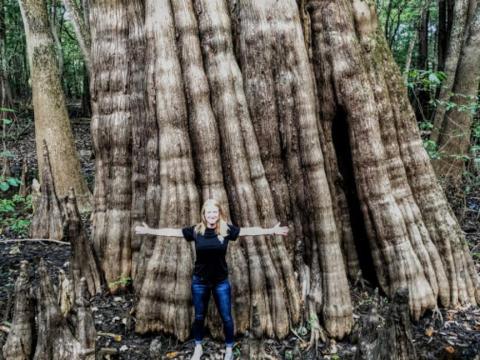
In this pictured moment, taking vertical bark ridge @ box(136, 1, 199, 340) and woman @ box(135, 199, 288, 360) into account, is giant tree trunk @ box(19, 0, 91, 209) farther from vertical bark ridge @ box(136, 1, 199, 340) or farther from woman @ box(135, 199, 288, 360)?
woman @ box(135, 199, 288, 360)

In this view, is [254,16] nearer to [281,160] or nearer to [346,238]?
[281,160]

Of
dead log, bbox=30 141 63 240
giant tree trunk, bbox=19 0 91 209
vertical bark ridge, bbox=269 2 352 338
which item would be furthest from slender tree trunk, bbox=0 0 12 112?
vertical bark ridge, bbox=269 2 352 338

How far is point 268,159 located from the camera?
4.77 meters

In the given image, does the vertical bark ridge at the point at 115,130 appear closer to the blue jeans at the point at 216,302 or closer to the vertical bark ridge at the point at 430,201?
the blue jeans at the point at 216,302

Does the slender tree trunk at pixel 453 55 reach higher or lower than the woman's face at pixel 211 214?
higher

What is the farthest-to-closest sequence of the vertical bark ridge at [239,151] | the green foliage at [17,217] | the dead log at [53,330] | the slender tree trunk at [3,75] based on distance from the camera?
the slender tree trunk at [3,75] < the green foliage at [17,217] < the vertical bark ridge at [239,151] < the dead log at [53,330]

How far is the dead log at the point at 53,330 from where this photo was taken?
9.63 ft

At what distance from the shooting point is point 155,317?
425cm

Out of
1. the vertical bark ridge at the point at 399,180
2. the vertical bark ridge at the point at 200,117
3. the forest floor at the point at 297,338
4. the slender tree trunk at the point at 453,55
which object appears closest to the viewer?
the forest floor at the point at 297,338

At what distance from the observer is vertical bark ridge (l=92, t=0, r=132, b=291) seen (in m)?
4.96

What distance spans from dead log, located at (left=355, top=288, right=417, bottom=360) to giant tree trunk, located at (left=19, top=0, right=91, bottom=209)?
643 centimetres

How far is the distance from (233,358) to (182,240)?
4.04 ft

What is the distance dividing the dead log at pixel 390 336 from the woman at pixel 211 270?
1338 mm

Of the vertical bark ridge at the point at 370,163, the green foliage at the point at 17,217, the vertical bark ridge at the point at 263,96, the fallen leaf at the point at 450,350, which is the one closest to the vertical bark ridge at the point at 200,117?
the vertical bark ridge at the point at 263,96
